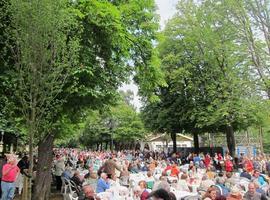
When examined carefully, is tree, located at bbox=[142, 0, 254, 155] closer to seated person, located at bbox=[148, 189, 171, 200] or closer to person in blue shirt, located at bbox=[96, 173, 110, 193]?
person in blue shirt, located at bbox=[96, 173, 110, 193]

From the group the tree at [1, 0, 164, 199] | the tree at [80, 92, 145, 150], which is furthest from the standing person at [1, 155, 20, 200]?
the tree at [80, 92, 145, 150]

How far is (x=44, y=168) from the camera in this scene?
13562 mm

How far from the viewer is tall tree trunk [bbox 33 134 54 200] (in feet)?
44.0

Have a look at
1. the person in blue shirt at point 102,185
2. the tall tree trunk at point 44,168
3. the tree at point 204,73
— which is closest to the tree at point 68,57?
the tall tree trunk at point 44,168

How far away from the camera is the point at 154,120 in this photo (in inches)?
1473

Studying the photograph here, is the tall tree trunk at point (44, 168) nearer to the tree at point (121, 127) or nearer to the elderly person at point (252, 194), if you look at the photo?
the elderly person at point (252, 194)

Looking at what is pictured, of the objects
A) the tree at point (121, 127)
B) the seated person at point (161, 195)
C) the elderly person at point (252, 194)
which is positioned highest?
the tree at point (121, 127)

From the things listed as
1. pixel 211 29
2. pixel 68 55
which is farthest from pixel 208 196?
pixel 211 29

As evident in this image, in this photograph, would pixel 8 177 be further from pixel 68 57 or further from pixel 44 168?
pixel 68 57

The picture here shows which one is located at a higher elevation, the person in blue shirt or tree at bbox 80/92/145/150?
tree at bbox 80/92/145/150

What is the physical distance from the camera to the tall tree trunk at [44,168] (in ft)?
44.0

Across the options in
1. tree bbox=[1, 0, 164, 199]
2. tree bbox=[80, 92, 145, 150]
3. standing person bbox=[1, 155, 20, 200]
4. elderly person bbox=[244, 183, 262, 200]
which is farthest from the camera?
tree bbox=[80, 92, 145, 150]

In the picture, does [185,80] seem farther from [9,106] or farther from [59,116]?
[9,106]

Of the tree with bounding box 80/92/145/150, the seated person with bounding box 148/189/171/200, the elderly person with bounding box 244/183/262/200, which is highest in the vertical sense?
the tree with bounding box 80/92/145/150
